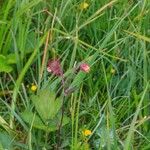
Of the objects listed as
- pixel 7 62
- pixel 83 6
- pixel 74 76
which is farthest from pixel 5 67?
pixel 83 6

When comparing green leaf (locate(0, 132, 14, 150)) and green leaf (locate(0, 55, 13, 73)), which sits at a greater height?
green leaf (locate(0, 55, 13, 73))

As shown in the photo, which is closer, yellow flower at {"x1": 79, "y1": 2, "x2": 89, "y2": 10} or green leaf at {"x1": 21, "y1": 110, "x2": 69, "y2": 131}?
green leaf at {"x1": 21, "y1": 110, "x2": 69, "y2": 131}

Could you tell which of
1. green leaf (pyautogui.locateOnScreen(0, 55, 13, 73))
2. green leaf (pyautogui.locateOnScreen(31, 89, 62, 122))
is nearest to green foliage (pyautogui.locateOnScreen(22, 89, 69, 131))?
green leaf (pyautogui.locateOnScreen(31, 89, 62, 122))

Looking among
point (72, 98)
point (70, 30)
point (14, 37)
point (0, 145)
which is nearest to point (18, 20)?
point (14, 37)

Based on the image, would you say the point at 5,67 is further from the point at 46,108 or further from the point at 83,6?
the point at 83,6

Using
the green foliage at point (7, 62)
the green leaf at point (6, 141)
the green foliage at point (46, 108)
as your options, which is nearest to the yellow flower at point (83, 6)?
the green foliage at point (7, 62)

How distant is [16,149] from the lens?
1611 millimetres

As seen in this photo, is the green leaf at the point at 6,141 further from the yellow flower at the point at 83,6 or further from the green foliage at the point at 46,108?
the yellow flower at the point at 83,6

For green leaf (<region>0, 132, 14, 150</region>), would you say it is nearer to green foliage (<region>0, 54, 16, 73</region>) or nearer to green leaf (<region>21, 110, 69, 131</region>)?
green leaf (<region>21, 110, 69, 131</region>)

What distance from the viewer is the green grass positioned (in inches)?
63.8

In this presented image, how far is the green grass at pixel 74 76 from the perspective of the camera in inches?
63.8

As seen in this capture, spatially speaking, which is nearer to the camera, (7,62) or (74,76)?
(74,76)

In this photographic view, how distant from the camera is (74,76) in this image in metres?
1.75

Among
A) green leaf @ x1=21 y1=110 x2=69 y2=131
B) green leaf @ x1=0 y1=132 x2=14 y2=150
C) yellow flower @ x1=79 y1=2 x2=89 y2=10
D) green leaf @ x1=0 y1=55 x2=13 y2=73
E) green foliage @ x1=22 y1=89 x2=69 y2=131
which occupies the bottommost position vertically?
green leaf @ x1=0 y1=132 x2=14 y2=150
